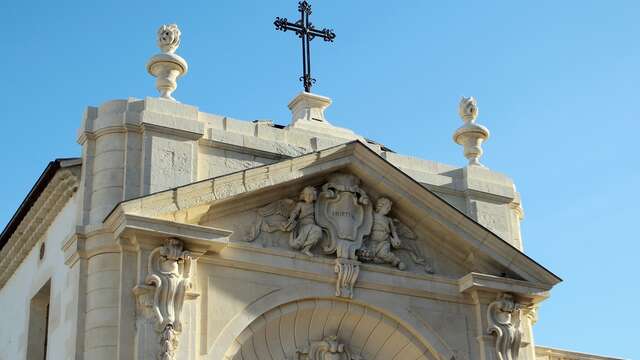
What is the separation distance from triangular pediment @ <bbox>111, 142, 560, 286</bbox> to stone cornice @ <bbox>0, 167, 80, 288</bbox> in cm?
217

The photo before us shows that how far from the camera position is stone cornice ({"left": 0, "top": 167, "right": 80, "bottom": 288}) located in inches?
771

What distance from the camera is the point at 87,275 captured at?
18.2 metres

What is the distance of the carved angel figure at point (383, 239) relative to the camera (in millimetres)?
20031

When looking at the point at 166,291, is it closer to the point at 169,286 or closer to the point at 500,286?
the point at 169,286

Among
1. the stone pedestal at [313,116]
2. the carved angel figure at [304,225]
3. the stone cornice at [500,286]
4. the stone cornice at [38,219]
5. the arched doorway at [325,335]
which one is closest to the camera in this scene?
the arched doorway at [325,335]

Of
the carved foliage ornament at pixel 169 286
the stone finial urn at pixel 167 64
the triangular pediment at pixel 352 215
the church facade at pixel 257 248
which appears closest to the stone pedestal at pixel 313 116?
the church facade at pixel 257 248

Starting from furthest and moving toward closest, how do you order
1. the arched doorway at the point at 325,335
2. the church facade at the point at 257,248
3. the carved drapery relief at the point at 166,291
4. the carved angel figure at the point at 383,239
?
1. the carved angel figure at the point at 383,239
2. the arched doorway at the point at 325,335
3. the church facade at the point at 257,248
4. the carved drapery relief at the point at 166,291

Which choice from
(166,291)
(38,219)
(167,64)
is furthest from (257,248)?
(38,219)

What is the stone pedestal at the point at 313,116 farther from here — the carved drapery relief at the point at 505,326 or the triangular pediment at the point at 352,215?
the carved drapery relief at the point at 505,326

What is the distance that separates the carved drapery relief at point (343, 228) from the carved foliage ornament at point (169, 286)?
1.42 m

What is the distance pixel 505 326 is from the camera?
Answer: 2041 centimetres

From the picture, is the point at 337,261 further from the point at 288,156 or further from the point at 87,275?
the point at 87,275

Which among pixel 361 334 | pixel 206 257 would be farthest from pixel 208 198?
pixel 361 334

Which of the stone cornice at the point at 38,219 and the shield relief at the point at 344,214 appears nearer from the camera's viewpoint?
the stone cornice at the point at 38,219
